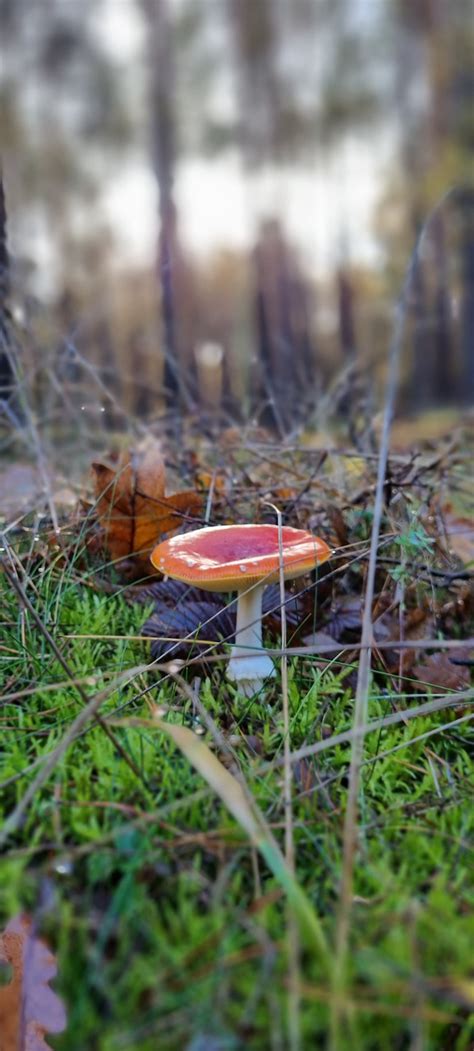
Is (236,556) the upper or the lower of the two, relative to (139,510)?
upper

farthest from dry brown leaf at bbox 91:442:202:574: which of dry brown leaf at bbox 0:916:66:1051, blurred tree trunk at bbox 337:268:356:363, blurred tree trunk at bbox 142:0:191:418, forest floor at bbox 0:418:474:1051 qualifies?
blurred tree trunk at bbox 337:268:356:363

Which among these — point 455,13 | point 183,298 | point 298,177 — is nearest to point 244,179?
point 298,177

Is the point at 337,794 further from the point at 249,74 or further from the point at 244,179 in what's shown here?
the point at 244,179

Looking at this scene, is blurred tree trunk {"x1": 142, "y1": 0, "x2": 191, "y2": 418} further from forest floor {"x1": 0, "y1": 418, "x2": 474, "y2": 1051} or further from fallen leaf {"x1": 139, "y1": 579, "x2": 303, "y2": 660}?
forest floor {"x1": 0, "y1": 418, "x2": 474, "y2": 1051}

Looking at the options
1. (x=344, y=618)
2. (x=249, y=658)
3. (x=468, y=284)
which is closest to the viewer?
(x=249, y=658)

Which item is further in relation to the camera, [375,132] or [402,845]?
[375,132]

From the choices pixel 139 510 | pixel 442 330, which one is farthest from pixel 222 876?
pixel 442 330

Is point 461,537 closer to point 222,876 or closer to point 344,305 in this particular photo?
point 222,876
